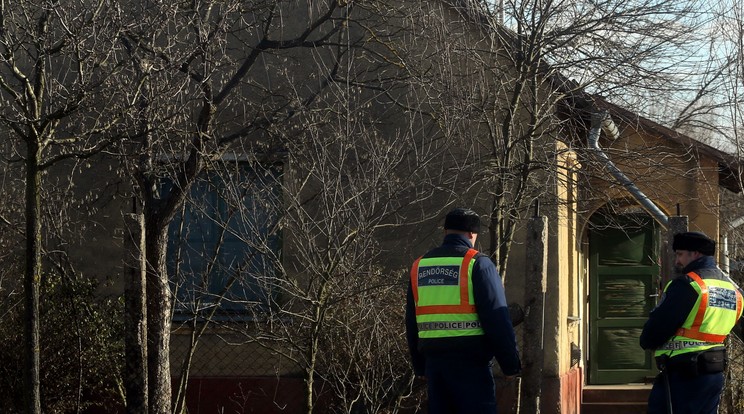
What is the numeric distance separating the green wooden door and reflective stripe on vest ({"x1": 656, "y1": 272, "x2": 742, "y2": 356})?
6.05m

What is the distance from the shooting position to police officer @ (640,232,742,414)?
21.7 ft

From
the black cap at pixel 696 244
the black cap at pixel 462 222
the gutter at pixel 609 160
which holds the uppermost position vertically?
the gutter at pixel 609 160

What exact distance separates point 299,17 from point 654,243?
564 centimetres

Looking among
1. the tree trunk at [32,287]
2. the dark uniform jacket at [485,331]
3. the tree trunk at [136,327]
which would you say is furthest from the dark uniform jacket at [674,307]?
the tree trunk at [32,287]

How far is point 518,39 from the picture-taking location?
7871 mm

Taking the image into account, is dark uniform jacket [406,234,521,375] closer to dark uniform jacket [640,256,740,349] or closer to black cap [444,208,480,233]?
black cap [444,208,480,233]

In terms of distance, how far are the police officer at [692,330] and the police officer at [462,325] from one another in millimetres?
1312

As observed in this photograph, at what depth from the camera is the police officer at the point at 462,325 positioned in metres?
5.88

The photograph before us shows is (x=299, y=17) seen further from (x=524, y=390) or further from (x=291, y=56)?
(x=524, y=390)

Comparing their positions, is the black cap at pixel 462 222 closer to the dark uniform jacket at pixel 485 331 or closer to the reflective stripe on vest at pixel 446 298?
the dark uniform jacket at pixel 485 331

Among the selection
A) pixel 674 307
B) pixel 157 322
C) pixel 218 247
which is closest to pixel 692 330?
pixel 674 307

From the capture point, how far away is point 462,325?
5961 mm

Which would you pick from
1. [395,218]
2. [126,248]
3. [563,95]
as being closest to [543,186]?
[563,95]

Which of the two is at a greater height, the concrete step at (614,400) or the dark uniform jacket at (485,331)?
the dark uniform jacket at (485,331)
